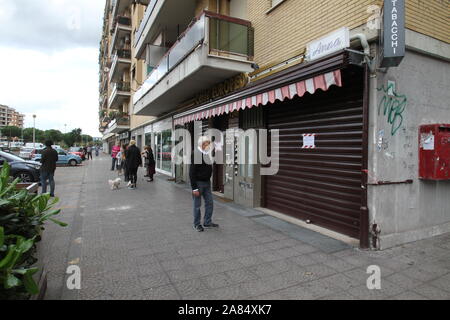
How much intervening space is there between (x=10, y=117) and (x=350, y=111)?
20144 centimetres

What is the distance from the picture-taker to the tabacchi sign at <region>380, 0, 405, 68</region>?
13.2 feet

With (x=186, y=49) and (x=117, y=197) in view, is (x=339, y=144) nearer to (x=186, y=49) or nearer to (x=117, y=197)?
(x=186, y=49)

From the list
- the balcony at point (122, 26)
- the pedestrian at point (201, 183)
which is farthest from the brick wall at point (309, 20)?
the balcony at point (122, 26)

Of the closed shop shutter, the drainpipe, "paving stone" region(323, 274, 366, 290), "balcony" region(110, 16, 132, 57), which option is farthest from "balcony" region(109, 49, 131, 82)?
"paving stone" region(323, 274, 366, 290)

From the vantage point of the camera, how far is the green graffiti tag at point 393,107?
448 centimetres

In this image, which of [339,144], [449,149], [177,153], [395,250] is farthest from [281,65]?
[177,153]

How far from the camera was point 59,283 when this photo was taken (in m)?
3.35

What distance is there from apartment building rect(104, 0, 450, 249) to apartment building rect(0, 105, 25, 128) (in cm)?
17108

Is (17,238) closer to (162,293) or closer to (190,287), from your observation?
(162,293)

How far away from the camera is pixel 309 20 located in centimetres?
585

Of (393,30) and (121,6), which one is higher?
(121,6)

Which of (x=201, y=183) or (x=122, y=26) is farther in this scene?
(x=122, y=26)

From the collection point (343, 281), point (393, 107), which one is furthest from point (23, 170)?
point (393, 107)
